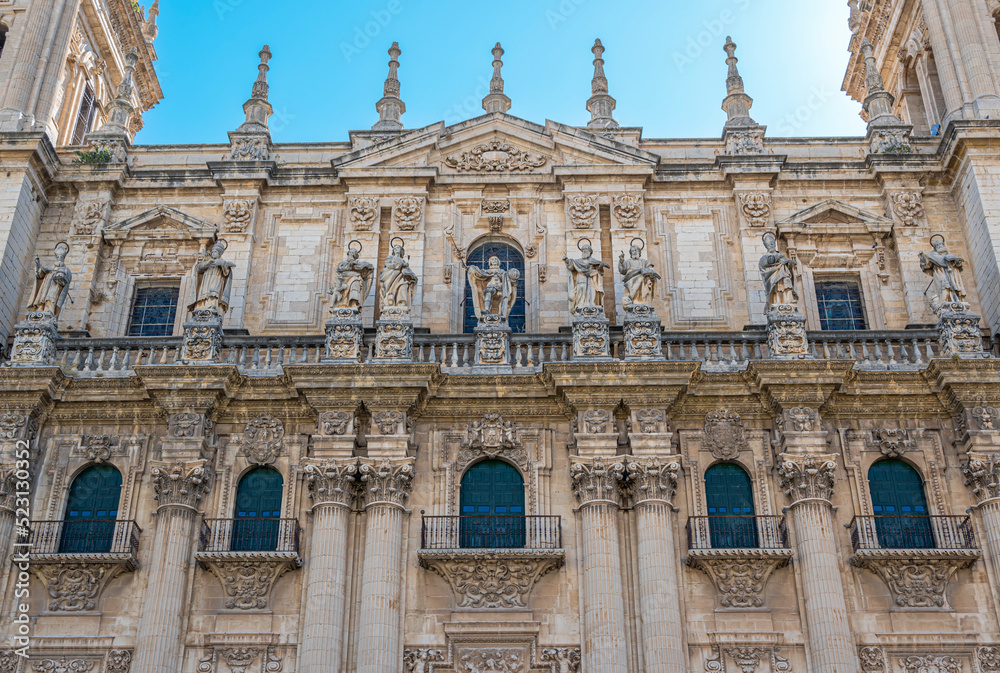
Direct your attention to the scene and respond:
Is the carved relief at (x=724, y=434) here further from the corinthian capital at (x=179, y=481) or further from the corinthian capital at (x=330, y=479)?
the corinthian capital at (x=179, y=481)

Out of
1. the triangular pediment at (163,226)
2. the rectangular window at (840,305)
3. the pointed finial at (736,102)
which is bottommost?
the rectangular window at (840,305)

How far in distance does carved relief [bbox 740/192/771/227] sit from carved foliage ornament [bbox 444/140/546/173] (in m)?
4.54

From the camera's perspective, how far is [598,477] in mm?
19234

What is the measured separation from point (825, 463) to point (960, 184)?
26.6ft

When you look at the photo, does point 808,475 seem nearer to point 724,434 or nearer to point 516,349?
point 724,434

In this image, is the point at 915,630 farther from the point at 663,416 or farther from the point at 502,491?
the point at 502,491

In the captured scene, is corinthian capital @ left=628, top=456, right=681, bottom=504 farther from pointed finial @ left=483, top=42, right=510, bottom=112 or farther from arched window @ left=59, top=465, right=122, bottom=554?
pointed finial @ left=483, top=42, right=510, bottom=112

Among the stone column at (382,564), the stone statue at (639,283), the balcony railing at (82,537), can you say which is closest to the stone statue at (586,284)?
the stone statue at (639,283)

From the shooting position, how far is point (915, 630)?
18.4 metres

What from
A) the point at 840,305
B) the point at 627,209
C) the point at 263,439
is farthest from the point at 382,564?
the point at 840,305

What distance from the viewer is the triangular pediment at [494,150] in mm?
24156

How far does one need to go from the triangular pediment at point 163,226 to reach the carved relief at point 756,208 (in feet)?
37.4

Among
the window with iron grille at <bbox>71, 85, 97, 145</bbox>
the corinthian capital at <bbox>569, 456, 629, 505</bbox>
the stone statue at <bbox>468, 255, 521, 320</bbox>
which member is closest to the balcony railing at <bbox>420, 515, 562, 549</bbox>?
the corinthian capital at <bbox>569, 456, 629, 505</bbox>

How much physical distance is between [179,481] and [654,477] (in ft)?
27.4
